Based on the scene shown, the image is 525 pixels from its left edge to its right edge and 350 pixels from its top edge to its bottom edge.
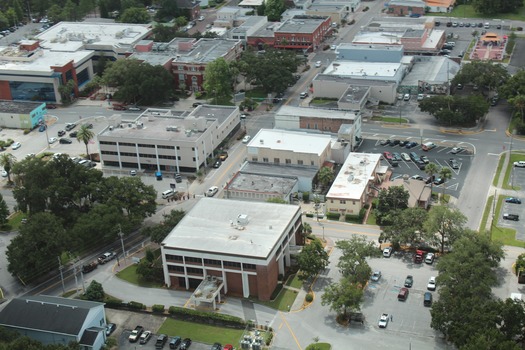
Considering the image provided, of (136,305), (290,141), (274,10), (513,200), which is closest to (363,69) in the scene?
(290,141)

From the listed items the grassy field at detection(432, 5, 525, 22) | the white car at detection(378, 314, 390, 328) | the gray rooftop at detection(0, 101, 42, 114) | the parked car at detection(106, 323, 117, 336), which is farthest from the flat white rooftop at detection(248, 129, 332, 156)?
the grassy field at detection(432, 5, 525, 22)

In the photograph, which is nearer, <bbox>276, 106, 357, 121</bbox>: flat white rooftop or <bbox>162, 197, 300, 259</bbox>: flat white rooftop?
<bbox>162, 197, 300, 259</bbox>: flat white rooftop

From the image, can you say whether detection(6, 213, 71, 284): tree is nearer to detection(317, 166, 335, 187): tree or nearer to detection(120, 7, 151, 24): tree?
detection(317, 166, 335, 187): tree

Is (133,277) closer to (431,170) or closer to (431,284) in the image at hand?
(431,284)

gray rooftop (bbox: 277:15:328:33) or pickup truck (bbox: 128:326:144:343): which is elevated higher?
gray rooftop (bbox: 277:15:328:33)

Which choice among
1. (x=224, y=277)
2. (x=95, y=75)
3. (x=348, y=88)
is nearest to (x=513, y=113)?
(x=348, y=88)

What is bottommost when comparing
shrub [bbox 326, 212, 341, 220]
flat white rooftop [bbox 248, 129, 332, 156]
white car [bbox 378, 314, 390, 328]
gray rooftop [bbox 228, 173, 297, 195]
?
shrub [bbox 326, 212, 341, 220]

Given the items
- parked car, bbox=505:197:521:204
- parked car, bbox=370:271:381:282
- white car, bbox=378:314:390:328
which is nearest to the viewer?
white car, bbox=378:314:390:328
